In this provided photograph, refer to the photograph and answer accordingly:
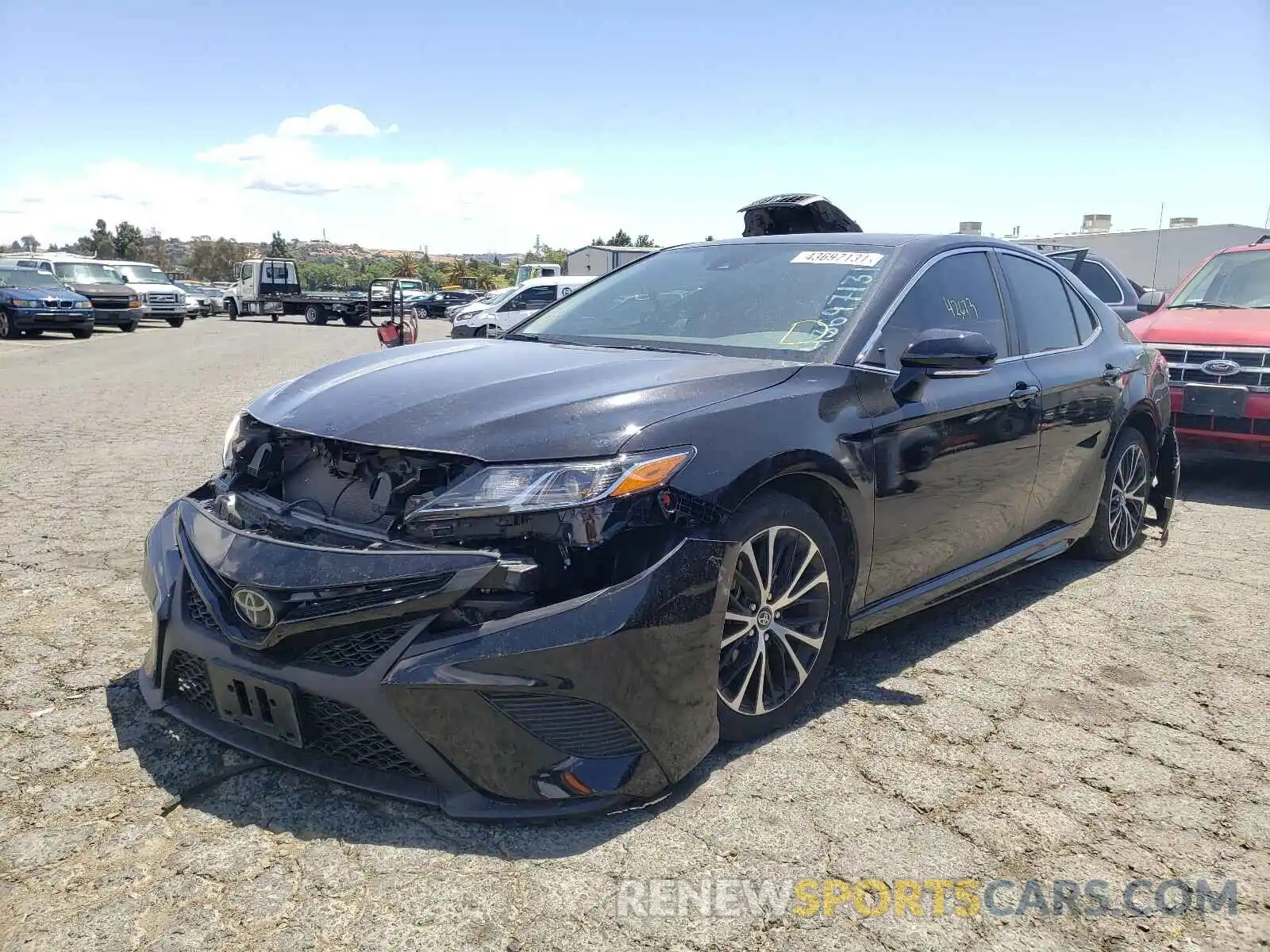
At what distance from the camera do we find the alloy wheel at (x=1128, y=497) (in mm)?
5035

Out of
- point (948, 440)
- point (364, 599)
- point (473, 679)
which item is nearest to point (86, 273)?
point (948, 440)

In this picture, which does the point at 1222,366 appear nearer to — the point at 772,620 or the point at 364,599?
the point at 772,620

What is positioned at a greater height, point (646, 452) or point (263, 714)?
point (646, 452)

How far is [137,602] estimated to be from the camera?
161 inches

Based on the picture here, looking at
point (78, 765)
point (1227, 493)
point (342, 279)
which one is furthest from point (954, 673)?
point (342, 279)

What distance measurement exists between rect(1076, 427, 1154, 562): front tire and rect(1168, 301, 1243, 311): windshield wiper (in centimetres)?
329

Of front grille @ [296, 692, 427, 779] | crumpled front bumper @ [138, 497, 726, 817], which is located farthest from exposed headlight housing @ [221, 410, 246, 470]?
front grille @ [296, 692, 427, 779]

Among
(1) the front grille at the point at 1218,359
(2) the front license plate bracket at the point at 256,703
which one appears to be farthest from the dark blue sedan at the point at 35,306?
(2) the front license plate bracket at the point at 256,703

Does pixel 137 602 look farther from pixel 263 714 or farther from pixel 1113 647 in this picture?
pixel 1113 647

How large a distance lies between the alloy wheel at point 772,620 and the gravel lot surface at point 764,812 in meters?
0.21

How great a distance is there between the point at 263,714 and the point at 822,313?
221 cm

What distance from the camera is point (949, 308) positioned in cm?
381

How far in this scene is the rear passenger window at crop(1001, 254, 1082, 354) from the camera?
4289 millimetres

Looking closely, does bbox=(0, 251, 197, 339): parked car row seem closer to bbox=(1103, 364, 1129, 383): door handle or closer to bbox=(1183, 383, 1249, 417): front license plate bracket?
bbox=(1183, 383, 1249, 417): front license plate bracket
